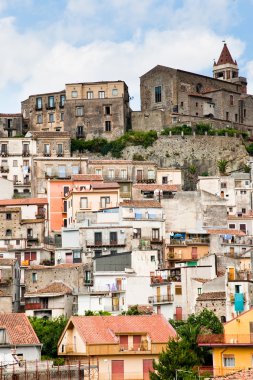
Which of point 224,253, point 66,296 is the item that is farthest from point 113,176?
point 66,296

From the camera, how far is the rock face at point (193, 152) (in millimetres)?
Answer: 115688

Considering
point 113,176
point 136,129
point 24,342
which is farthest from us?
point 136,129

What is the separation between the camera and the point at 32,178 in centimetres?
10650

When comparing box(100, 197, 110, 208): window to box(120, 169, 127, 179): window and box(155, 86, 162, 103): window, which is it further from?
box(155, 86, 162, 103): window

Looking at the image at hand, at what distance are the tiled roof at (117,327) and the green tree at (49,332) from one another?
5219mm

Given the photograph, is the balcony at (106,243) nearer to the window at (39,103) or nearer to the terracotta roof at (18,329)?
the terracotta roof at (18,329)

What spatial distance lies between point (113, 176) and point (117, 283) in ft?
95.6

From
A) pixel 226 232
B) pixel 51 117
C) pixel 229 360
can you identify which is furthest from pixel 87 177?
pixel 229 360

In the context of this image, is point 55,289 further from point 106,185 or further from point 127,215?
point 106,185

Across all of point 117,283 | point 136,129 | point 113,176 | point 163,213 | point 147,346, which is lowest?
point 147,346

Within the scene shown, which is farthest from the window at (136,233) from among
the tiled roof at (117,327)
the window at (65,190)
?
the tiled roof at (117,327)

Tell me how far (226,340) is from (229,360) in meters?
1.38

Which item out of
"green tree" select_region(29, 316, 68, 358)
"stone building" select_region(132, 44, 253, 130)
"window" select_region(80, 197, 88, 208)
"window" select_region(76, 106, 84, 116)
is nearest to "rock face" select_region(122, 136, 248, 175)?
"stone building" select_region(132, 44, 253, 130)

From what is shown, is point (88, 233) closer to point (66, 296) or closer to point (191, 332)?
point (66, 296)
